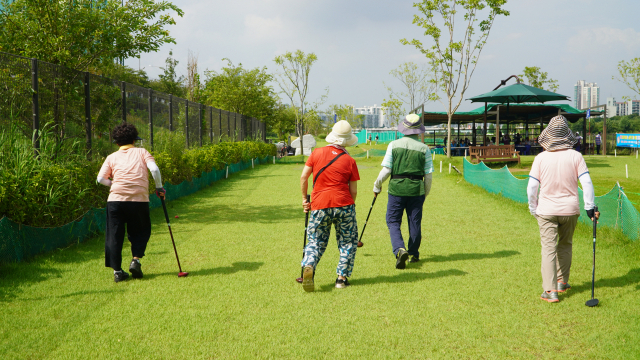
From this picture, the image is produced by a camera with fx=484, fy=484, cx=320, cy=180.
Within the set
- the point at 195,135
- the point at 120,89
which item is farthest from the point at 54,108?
the point at 195,135

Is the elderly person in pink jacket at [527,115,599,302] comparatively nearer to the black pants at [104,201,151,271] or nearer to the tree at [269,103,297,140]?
the black pants at [104,201,151,271]

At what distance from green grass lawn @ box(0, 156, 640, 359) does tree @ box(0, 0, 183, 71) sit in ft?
12.4

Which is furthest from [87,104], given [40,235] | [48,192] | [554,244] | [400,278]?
[554,244]

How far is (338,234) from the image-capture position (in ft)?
16.0

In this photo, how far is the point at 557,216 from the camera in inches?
176

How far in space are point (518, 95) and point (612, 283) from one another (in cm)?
1687

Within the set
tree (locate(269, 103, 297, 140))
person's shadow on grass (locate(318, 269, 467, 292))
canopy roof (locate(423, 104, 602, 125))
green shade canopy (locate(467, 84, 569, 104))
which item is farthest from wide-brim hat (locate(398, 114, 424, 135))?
tree (locate(269, 103, 297, 140))

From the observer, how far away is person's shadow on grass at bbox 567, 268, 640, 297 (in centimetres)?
480

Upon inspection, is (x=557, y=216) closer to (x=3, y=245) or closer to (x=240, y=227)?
(x=240, y=227)

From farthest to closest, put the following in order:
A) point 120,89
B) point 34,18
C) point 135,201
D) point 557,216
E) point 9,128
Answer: point 120,89 < point 34,18 < point 9,128 < point 135,201 < point 557,216

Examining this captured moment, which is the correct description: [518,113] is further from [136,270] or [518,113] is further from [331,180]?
[136,270]

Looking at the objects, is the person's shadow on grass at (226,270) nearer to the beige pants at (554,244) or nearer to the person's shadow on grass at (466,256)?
the person's shadow on grass at (466,256)

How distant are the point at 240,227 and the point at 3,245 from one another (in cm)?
365

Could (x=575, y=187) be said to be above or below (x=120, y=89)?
below
